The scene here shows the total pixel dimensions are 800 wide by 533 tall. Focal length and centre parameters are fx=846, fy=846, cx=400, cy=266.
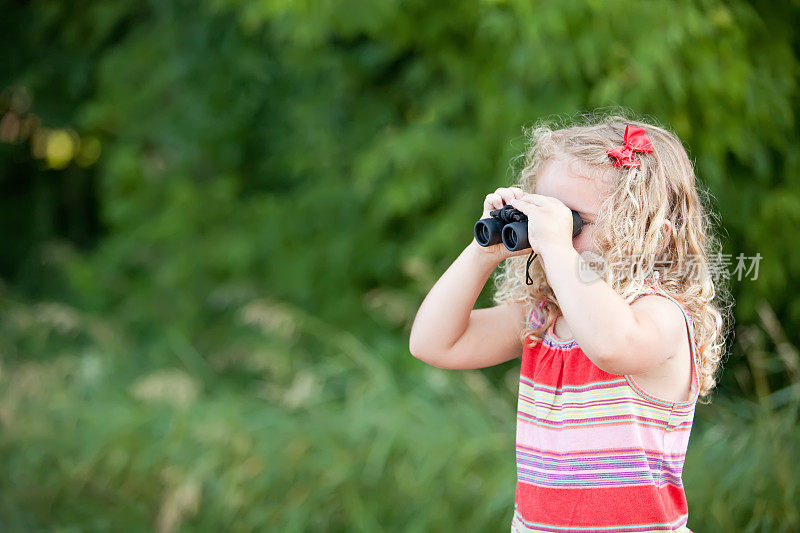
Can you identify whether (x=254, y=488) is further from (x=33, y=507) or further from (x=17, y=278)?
(x=17, y=278)

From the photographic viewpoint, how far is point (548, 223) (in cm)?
162

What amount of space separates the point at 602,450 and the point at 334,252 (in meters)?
3.36

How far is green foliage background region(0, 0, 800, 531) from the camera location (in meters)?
3.43

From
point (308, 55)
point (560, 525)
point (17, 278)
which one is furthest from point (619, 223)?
point (17, 278)

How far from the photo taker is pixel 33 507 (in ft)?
13.9

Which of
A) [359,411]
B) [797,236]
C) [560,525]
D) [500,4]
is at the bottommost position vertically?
[359,411]

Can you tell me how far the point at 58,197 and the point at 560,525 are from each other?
7241 mm

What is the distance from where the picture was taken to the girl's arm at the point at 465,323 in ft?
6.27

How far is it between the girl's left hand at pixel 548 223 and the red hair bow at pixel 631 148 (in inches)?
6.4

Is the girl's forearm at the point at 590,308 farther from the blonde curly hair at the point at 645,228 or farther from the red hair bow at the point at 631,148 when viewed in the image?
the red hair bow at the point at 631,148

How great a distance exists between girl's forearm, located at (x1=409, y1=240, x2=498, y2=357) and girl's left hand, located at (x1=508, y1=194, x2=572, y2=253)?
0.81 feet

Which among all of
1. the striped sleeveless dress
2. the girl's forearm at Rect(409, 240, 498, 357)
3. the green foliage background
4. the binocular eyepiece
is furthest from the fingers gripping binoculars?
the green foliage background

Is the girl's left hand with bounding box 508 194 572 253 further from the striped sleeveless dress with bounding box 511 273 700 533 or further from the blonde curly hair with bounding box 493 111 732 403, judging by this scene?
the striped sleeveless dress with bounding box 511 273 700 533

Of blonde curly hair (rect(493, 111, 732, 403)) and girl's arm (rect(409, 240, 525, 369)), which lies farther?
girl's arm (rect(409, 240, 525, 369))
